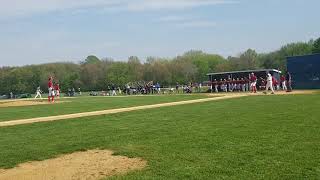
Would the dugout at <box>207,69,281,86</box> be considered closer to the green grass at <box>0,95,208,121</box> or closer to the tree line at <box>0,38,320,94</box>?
the green grass at <box>0,95,208,121</box>

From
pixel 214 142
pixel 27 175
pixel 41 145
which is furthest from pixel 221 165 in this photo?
pixel 41 145

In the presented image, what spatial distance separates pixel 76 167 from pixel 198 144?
3.01 metres

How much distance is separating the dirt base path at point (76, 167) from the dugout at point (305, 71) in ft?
132

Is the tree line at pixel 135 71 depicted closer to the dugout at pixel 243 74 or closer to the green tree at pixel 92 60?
the green tree at pixel 92 60

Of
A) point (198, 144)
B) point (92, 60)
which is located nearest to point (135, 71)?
point (92, 60)

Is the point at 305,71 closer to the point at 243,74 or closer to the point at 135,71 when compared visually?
the point at 243,74

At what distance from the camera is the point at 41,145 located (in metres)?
12.4

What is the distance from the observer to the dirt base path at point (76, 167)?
926 centimetres

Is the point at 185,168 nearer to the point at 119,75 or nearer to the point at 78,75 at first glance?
the point at 119,75

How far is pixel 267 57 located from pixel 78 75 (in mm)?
40123

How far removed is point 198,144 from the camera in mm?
11602

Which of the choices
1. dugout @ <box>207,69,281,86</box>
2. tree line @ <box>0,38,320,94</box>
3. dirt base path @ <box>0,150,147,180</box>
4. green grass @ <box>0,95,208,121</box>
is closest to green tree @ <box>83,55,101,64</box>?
tree line @ <box>0,38,320,94</box>

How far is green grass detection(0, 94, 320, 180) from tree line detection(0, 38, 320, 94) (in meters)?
79.6

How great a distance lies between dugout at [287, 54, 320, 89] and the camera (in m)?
48.1
